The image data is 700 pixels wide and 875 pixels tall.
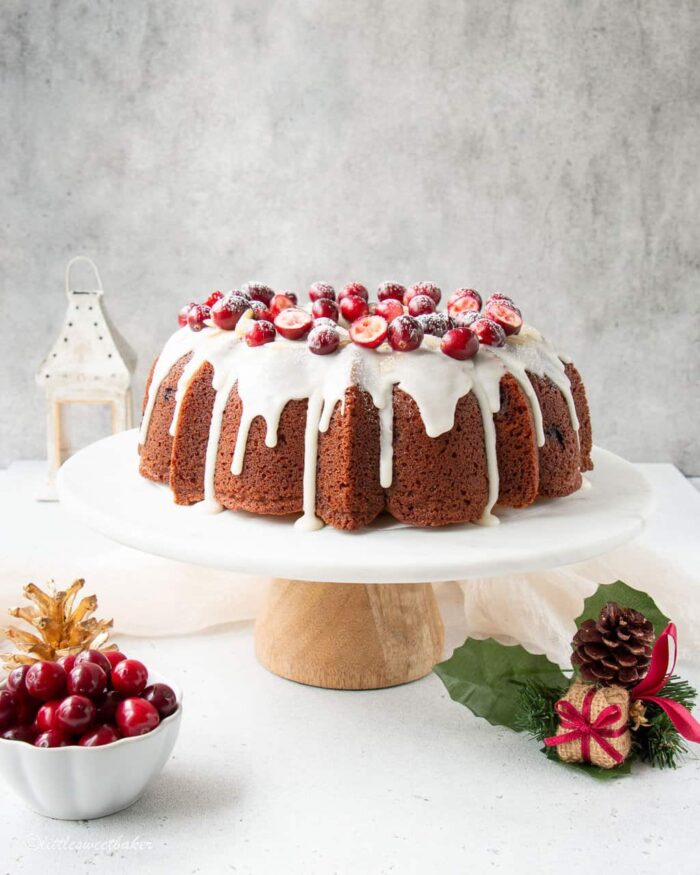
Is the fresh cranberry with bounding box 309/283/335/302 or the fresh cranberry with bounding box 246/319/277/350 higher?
the fresh cranberry with bounding box 309/283/335/302

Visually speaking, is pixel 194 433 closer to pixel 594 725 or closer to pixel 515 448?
pixel 515 448

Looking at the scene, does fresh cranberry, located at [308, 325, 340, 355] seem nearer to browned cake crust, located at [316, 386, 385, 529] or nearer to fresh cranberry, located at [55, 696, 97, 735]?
browned cake crust, located at [316, 386, 385, 529]

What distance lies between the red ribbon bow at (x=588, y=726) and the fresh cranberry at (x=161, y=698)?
523mm

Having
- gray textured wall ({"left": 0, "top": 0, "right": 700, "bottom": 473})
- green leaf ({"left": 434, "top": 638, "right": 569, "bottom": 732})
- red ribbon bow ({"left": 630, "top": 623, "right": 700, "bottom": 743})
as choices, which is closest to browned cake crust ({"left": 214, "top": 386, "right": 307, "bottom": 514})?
green leaf ({"left": 434, "top": 638, "right": 569, "bottom": 732})

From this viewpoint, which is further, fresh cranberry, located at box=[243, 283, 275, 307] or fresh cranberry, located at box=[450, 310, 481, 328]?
fresh cranberry, located at box=[243, 283, 275, 307]

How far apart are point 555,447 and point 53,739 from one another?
0.91 metres

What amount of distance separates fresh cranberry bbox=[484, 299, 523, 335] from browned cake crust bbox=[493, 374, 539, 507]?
0.12 metres

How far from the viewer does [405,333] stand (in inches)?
62.7

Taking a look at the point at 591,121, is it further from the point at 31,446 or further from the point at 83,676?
the point at 83,676

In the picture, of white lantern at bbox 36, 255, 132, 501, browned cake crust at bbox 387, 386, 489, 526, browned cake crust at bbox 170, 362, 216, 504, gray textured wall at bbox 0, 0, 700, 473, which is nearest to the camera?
browned cake crust at bbox 387, 386, 489, 526

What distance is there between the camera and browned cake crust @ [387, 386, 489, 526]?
5.23 ft

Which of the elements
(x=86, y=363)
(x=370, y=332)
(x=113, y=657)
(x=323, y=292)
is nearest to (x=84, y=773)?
(x=113, y=657)

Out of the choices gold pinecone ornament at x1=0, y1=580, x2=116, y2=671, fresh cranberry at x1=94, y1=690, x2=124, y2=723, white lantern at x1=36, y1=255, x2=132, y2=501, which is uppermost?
white lantern at x1=36, y1=255, x2=132, y2=501

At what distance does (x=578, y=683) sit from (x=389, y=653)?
14.4 inches
